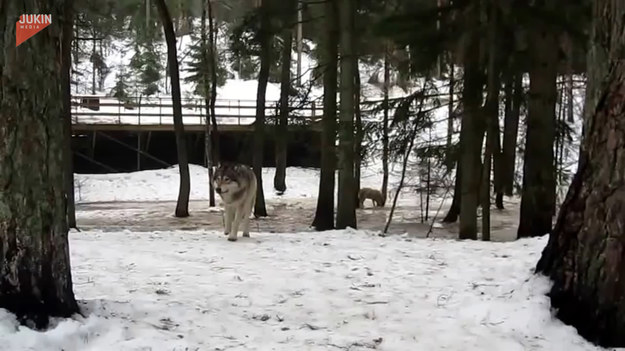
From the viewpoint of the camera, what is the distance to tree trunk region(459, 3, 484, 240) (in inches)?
425

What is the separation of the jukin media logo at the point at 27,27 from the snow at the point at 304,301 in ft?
5.77

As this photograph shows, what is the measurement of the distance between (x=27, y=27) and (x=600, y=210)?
3991 millimetres

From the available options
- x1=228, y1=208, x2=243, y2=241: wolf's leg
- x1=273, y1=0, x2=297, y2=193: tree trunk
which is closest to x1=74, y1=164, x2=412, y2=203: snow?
x1=273, y1=0, x2=297, y2=193: tree trunk

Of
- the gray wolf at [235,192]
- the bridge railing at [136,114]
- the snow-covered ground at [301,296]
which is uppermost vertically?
the bridge railing at [136,114]

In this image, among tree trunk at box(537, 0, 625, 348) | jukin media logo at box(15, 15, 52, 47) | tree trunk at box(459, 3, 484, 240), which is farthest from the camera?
tree trunk at box(459, 3, 484, 240)

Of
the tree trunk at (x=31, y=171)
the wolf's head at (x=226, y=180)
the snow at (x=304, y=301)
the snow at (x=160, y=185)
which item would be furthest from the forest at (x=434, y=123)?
the snow at (x=160, y=185)

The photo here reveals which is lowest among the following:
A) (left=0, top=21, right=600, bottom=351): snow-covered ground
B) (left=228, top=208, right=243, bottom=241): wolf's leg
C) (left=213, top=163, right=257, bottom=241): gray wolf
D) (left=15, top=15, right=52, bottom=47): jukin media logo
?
(left=0, top=21, right=600, bottom=351): snow-covered ground

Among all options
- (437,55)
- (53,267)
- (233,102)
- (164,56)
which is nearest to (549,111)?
(437,55)

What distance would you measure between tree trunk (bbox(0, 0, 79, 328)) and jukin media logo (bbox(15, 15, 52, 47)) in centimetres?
3

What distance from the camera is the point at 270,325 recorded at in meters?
4.78

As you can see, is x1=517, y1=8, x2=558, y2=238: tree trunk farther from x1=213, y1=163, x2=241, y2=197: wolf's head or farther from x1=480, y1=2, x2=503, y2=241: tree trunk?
x1=213, y1=163, x2=241, y2=197: wolf's head

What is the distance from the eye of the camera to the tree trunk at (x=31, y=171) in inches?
160

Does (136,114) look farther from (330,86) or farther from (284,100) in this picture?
(330,86)

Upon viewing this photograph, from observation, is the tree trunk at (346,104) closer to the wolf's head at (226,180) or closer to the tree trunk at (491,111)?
the tree trunk at (491,111)
